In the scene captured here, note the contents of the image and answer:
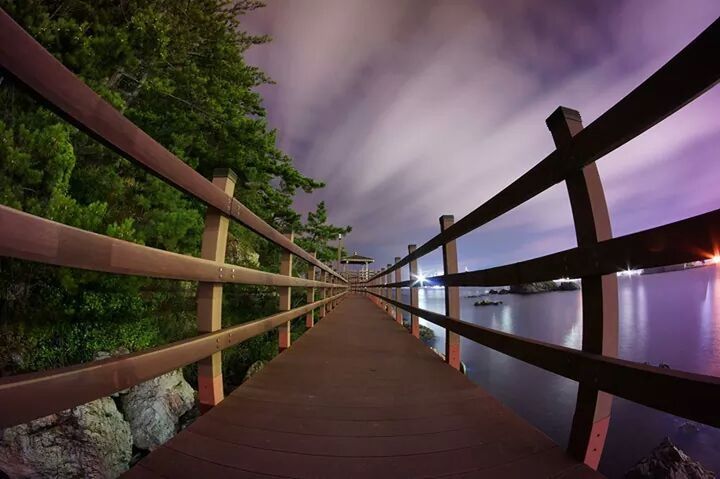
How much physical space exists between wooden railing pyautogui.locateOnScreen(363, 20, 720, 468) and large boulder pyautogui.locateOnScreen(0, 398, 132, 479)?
5449 mm

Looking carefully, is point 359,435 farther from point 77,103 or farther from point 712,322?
point 712,322

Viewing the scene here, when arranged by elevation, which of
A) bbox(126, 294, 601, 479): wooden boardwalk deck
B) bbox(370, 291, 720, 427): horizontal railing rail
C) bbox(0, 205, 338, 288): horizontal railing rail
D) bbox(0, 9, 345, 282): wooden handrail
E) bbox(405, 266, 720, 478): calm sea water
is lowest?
bbox(405, 266, 720, 478): calm sea water

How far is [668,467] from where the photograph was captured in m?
7.03

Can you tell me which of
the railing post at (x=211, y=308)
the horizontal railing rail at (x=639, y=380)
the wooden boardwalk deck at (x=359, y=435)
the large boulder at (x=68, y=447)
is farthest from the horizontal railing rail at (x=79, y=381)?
the large boulder at (x=68, y=447)

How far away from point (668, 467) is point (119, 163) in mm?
13077

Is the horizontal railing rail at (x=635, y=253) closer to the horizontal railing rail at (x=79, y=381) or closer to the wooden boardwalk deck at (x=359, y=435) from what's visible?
the wooden boardwalk deck at (x=359, y=435)

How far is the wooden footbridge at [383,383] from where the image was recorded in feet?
2.52

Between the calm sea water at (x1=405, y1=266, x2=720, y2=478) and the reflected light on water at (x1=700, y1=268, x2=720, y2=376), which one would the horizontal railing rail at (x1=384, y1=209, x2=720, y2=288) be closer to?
the calm sea water at (x1=405, y1=266, x2=720, y2=478)

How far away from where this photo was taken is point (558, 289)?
9088 centimetres

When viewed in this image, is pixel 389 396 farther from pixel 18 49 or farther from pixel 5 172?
pixel 5 172

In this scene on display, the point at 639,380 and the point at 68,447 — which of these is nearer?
the point at 639,380

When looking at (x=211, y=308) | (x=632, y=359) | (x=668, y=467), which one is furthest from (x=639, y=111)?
(x=632, y=359)

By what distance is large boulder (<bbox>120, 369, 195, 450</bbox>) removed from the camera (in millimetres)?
5094

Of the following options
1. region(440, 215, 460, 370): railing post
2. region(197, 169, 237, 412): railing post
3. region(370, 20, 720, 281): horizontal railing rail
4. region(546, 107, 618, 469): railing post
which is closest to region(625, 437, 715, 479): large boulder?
region(440, 215, 460, 370): railing post
